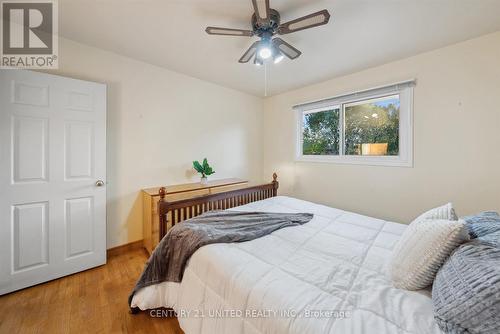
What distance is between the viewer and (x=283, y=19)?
1667 millimetres

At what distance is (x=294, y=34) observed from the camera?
1853 millimetres

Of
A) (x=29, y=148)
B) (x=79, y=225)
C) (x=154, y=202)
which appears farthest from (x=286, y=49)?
(x=79, y=225)

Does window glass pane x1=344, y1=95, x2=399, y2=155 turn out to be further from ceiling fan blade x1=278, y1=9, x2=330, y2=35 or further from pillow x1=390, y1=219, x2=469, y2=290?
pillow x1=390, y1=219, x2=469, y2=290

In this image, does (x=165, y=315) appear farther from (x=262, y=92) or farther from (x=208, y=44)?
(x=262, y=92)

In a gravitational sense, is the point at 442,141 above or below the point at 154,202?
above

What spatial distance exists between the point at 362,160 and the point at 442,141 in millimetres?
801

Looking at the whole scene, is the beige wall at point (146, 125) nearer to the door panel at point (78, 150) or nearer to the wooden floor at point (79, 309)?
the door panel at point (78, 150)

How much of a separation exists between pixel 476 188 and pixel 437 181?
0.92 feet

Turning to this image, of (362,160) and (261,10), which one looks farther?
(362,160)

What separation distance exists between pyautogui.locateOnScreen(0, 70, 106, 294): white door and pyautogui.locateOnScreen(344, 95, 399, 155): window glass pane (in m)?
3.10

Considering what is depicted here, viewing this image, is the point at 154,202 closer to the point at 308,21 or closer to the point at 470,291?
the point at 308,21

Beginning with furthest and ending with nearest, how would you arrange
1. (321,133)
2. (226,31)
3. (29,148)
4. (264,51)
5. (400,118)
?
(321,133), (400,118), (29,148), (264,51), (226,31)

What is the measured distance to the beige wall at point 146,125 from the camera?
7.46 ft

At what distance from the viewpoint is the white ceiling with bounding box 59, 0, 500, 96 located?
5.01ft
